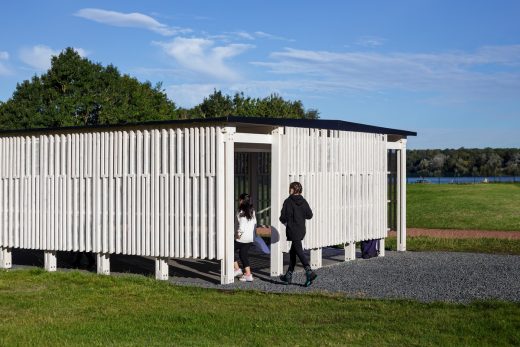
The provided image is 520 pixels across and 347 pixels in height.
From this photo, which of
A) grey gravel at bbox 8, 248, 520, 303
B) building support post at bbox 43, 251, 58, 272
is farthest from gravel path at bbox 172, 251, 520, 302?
building support post at bbox 43, 251, 58, 272

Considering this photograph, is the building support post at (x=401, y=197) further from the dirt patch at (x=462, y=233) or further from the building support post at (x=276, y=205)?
the building support post at (x=276, y=205)

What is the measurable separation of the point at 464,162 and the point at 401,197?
10558 cm

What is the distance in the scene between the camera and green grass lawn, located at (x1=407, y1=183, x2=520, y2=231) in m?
31.3

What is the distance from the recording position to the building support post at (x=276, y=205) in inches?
554

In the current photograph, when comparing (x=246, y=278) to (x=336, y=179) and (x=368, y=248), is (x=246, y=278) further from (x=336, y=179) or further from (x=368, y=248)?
(x=368, y=248)

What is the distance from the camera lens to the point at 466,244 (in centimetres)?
2164

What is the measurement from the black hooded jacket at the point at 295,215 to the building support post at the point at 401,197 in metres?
6.85

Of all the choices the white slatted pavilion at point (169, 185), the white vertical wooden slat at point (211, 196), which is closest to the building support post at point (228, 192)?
the white slatted pavilion at point (169, 185)

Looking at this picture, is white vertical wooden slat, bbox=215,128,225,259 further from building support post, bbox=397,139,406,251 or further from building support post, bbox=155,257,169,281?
building support post, bbox=397,139,406,251

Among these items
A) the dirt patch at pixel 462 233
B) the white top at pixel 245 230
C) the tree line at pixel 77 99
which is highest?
the tree line at pixel 77 99

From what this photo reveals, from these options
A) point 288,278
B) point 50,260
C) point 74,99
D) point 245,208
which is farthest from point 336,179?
point 74,99

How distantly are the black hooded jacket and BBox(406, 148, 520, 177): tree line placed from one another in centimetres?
10602

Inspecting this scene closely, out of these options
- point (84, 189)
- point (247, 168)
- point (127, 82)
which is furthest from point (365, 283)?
point (127, 82)

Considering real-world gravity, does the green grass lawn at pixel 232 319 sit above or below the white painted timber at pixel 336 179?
below
